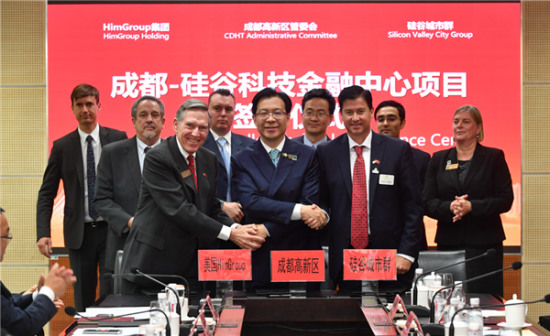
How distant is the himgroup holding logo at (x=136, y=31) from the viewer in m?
6.11

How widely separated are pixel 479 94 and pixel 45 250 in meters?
3.76

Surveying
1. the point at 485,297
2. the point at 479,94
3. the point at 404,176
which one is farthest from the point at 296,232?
the point at 479,94

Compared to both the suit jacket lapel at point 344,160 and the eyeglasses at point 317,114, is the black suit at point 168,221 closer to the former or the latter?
the suit jacket lapel at point 344,160

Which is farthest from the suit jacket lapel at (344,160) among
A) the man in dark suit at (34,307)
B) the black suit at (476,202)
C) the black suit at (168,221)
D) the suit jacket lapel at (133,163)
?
the man in dark suit at (34,307)

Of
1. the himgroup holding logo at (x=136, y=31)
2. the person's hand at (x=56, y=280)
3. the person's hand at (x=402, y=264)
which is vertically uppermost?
the himgroup holding logo at (x=136, y=31)

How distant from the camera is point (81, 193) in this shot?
5.47 metres

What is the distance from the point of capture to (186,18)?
20.1ft

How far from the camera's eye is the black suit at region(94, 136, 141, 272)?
503 centimetres

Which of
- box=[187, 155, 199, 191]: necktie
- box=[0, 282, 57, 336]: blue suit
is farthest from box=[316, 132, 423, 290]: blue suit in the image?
box=[0, 282, 57, 336]: blue suit

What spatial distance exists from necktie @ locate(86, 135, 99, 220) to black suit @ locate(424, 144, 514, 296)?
8.26 feet

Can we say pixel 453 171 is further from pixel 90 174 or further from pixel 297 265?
pixel 90 174

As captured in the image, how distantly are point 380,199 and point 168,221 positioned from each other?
4.17 feet

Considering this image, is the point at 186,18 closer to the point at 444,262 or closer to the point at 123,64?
the point at 123,64

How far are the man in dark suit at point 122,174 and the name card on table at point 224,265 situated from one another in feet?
4.12
